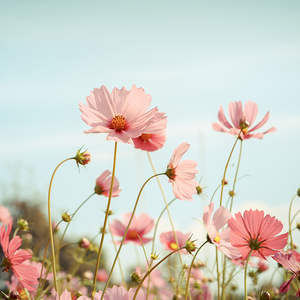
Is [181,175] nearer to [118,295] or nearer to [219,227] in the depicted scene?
[219,227]

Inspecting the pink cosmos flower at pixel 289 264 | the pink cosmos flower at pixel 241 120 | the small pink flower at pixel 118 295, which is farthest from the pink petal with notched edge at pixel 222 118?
the small pink flower at pixel 118 295

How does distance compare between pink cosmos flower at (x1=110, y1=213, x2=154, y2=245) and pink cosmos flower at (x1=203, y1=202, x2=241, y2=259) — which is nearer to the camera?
pink cosmos flower at (x1=203, y1=202, x2=241, y2=259)

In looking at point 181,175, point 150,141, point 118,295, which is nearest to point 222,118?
point 150,141

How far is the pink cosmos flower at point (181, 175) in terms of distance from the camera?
2.27ft

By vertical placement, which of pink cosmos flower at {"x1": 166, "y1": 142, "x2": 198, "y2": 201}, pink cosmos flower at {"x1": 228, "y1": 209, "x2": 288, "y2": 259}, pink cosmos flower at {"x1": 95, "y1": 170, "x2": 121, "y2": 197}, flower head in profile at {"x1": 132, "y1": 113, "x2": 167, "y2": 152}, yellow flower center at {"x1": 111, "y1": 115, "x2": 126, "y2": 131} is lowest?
pink cosmos flower at {"x1": 228, "y1": 209, "x2": 288, "y2": 259}

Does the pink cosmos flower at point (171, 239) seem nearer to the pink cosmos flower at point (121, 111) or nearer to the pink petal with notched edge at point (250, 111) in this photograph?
the pink petal with notched edge at point (250, 111)

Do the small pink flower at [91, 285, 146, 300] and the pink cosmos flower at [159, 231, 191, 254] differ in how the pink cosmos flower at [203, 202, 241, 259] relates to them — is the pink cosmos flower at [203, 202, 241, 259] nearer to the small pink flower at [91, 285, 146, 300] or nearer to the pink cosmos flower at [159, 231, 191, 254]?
the small pink flower at [91, 285, 146, 300]

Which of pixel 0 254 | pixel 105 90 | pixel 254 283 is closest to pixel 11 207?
pixel 0 254

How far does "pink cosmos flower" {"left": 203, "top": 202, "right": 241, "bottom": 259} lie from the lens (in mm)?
611

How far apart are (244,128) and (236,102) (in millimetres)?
138

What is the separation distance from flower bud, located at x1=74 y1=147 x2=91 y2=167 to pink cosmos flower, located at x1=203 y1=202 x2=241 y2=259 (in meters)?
0.26

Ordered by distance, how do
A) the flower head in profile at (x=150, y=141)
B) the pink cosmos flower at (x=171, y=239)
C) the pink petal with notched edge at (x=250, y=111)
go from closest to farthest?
1. the flower head in profile at (x=150, y=141)
2. the pink petal with notched edge at (x=250, y=111)
3. the pink cosmos flower at (x=171, y=239)

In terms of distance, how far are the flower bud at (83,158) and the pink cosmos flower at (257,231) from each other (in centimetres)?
31

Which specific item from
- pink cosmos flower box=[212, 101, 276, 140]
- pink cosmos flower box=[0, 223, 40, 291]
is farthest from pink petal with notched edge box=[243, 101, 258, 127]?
pink cosmos flower box=[0, 223, 40, 291]
